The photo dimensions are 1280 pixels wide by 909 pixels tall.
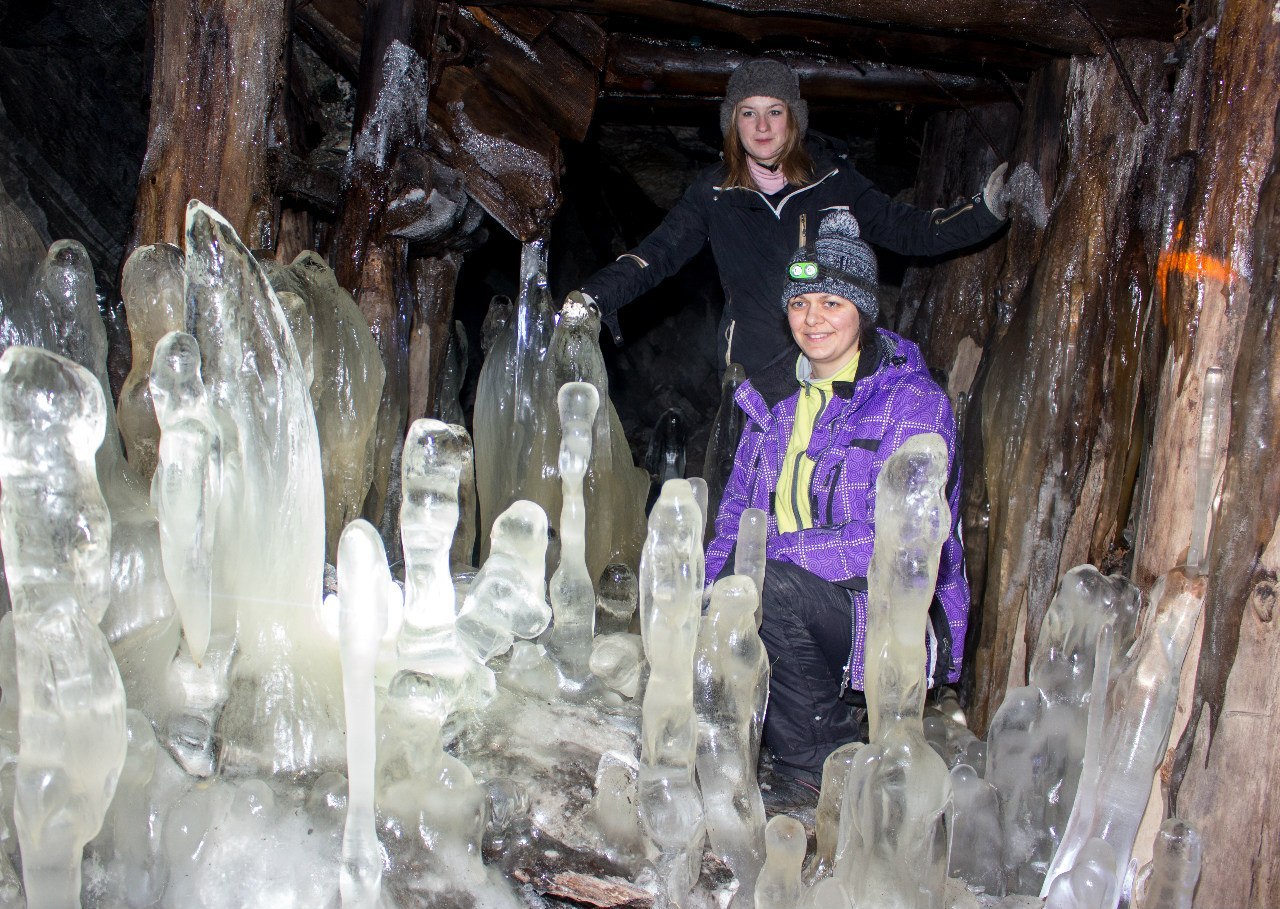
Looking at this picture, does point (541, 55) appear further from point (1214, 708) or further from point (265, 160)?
point (1214, 708)

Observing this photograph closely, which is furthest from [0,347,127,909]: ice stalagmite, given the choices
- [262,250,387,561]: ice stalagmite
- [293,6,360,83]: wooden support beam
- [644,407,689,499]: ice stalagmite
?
[644,407,689,499]: ice stalagmite

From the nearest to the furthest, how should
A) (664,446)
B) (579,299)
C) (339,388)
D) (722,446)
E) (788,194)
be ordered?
1. (339,388)
2. (579,299)
3. (788,194)
4. (722,446)
5. (664,446)

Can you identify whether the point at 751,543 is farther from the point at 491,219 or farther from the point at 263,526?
the point at 491,219

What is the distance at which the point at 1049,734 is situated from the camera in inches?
119

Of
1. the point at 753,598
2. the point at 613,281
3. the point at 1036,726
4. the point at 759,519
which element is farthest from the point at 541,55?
the point at 1036,726

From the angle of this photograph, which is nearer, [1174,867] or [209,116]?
[1174,867]

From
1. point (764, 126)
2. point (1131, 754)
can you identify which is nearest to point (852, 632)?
point (1131, 754)

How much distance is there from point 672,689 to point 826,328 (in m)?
1.42

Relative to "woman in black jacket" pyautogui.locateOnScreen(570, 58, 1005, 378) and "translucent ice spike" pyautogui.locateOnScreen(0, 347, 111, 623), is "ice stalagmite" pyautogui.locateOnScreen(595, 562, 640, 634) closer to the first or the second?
"woman in black jacket" pyautogui.locateOnScreen(570, 58, 1005, 378)

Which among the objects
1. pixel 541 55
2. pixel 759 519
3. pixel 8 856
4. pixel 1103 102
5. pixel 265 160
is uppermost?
pixel 541 55

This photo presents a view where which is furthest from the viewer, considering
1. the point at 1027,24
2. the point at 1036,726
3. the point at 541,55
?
the point at 541,55

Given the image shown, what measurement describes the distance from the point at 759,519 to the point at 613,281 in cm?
165

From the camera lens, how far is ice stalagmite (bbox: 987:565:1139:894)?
2.98 metres

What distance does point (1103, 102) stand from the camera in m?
4.15
